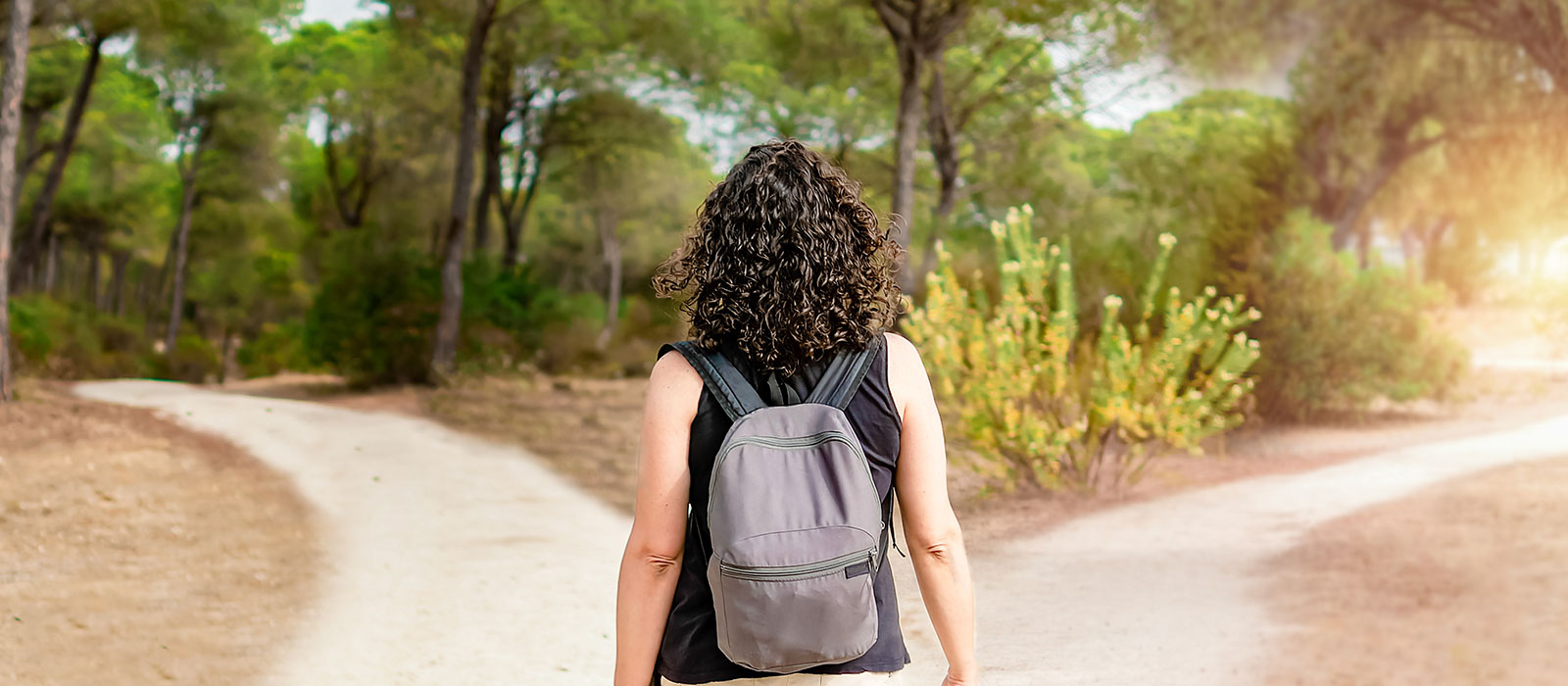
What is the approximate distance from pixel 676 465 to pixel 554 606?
3599 millimetres

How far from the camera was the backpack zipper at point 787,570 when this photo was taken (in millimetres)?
1360

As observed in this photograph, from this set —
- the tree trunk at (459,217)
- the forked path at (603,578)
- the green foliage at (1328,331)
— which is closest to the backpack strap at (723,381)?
the forked path at (603,578)

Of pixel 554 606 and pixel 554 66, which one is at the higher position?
pixel 554 66

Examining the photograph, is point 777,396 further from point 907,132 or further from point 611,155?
point 611,155

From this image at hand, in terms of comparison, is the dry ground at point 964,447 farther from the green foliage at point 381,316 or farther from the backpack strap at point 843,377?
the backpack strap at point 843,377

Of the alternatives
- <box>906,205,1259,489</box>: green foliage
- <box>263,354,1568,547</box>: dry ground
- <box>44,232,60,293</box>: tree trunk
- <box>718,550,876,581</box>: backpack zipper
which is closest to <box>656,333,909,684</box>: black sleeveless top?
<box>718,550,876,581</box>: backpack zipper

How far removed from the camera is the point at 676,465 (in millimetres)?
1437

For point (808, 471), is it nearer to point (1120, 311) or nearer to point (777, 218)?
point (777, 218)

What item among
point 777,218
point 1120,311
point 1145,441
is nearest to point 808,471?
point 777,218

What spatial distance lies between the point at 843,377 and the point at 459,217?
1483cm

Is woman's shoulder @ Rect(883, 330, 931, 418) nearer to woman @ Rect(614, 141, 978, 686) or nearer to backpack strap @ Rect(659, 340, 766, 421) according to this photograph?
woman @ Rect(614, 141, 978, 686)

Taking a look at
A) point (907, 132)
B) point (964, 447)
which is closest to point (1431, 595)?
point (964, 447)

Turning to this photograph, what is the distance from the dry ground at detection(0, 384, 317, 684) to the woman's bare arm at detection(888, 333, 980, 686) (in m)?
3.22

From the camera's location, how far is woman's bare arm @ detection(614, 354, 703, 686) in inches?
56.4
